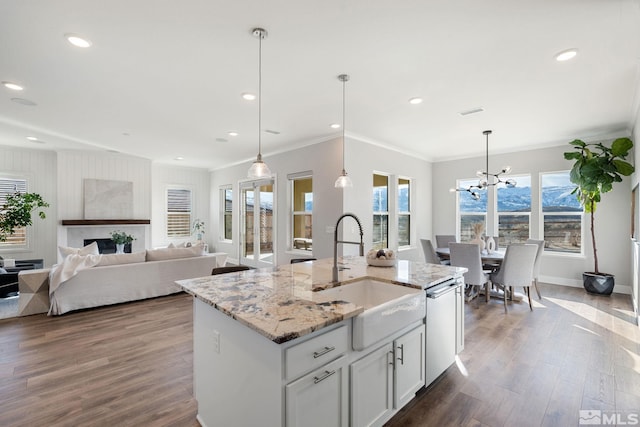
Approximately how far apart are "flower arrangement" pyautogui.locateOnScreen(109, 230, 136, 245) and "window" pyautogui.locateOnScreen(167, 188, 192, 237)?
1333 millimetres

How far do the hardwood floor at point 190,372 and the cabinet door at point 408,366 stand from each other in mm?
164

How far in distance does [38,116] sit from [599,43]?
6.63m

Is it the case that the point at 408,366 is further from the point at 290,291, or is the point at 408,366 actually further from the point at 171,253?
the point at 171,253

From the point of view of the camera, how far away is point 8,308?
4035 mm

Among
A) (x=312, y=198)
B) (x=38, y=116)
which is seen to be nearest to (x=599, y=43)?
(x=312, y=198)

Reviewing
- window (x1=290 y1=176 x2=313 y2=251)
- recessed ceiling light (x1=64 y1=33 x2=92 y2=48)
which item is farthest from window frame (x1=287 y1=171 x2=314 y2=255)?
recessed ceiling light (x1=64 y1=33 x2=92 y2=48)

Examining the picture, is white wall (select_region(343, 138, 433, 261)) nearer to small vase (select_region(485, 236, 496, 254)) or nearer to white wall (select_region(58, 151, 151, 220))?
small vase (select_region(485, 236, 496, 254))

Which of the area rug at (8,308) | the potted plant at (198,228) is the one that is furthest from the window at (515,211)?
the area rug at (8,308)

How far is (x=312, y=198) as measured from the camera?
17.8 feet

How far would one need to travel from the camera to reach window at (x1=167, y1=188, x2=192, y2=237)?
8219 mm

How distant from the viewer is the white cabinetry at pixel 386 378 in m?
1.59

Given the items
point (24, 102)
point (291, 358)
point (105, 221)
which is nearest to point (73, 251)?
point (24, 102)

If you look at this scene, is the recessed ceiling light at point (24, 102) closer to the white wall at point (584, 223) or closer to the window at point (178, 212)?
the window at point (178, 212)

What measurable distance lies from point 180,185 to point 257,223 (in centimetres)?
305
